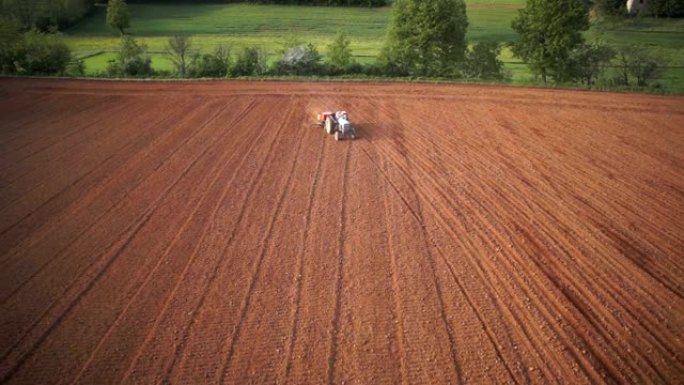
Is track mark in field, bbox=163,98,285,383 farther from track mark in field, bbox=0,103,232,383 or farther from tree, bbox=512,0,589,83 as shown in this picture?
tree, bbox=512,0,589,83

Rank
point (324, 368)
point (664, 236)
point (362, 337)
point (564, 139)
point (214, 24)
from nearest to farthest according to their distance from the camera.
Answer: point (324, 368) → point (362, 337) → point (664, 236) → point (564, 139) → point (214, 24)

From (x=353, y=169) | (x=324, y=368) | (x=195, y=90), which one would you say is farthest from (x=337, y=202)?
(x=195, y=90)

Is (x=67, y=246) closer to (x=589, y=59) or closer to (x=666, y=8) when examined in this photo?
(x=589, y=59)

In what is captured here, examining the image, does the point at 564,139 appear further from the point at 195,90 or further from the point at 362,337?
the point at 195,90

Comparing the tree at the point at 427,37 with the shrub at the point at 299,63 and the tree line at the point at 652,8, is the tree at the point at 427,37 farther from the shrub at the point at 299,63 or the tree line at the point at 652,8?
the tree line at the point at 652,8

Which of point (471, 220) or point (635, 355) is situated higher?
point (471, 220)

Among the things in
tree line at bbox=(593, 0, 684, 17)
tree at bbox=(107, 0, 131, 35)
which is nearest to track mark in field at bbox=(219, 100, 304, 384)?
tree at bbox=(107, 0, 131, 35)
